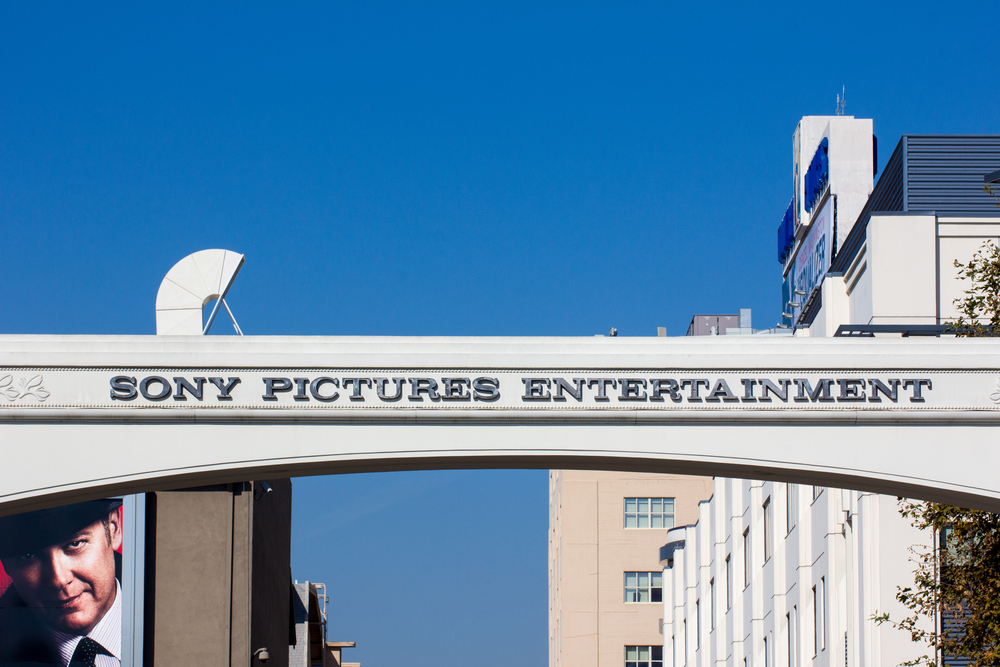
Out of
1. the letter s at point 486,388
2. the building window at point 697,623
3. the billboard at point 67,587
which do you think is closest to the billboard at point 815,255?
the building window at point 697,623

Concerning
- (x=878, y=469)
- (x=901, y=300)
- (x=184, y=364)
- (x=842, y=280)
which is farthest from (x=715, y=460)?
(x=842, y=280)

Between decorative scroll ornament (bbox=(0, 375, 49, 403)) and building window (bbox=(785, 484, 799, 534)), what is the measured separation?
2201cm

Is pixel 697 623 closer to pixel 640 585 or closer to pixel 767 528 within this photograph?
pixel 767 528

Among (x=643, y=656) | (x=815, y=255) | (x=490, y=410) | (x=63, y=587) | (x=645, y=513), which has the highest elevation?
(x=815, y=255)

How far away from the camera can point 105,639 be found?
27.8 metres

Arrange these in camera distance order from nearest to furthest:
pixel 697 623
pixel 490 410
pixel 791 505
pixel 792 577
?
1. pixel 490 410
2. pixel 791 505
3. pixel 792 577
4. pixel 697 623

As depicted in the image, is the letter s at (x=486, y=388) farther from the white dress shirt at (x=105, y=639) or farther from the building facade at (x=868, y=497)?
the white dress shirt at (x=105, y=639)

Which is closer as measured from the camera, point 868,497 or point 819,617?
point 868,497

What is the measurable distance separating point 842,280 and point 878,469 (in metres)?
16.2

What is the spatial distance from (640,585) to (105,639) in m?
46.9

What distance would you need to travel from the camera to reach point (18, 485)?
42.9 ft

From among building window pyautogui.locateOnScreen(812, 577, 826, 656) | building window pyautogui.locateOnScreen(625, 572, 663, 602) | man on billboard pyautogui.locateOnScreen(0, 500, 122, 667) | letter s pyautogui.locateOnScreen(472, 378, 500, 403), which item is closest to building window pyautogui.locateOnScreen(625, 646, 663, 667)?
building window pyautogui.locateOnScreen(625, 572, 663, 602)

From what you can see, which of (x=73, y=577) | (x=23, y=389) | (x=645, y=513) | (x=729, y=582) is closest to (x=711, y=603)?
(x=729, y=582)

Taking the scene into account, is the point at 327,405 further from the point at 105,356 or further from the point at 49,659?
the point at 49,659
